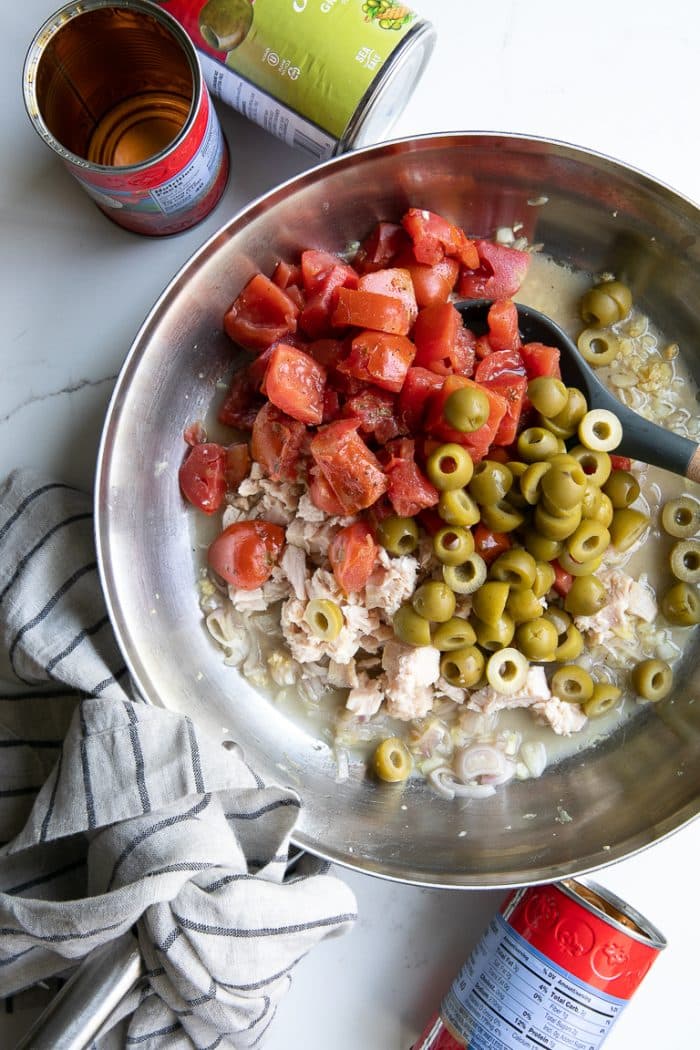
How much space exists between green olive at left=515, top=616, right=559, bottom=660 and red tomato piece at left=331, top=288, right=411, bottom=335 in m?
0.65

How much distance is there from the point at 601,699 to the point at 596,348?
30.7 inches

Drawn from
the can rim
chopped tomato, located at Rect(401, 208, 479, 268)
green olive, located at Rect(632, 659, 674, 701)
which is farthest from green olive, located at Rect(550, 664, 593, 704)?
the can rim

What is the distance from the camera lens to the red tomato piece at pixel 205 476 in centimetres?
180

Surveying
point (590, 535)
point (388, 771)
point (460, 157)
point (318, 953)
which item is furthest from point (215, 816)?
point (460, 157)

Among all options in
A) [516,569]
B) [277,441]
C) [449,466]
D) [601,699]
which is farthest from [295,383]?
[601,699]

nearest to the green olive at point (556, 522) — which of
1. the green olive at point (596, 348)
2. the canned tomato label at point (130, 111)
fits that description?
the green olive at point (596, 348)

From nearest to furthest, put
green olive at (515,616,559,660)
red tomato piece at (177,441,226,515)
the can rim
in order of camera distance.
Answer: the can rim < green olive at (515,616,559,660) < red tomato piece at (177,441,226,515)

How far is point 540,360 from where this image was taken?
1.73 m

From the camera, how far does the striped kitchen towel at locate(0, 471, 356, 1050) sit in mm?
1524

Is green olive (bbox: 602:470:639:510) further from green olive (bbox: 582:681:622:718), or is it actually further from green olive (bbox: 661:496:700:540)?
green olive (bbox: 582:681:622:718)

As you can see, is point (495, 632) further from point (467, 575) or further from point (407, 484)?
point (407, 484)

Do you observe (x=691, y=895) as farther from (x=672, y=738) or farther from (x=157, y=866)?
(x=157, y=866)

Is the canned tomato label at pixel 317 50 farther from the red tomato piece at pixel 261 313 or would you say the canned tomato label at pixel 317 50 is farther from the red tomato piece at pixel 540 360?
the red tomato piece at pixel 540 360

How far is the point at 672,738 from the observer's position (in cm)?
185
